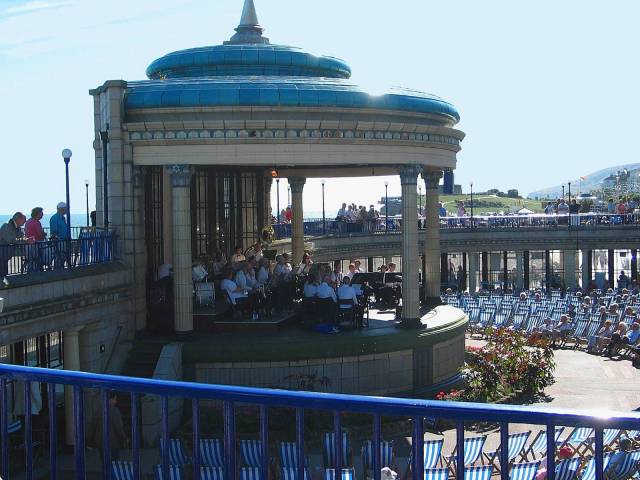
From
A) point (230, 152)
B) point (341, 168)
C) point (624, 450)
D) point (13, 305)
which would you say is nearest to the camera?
point (624, 450)

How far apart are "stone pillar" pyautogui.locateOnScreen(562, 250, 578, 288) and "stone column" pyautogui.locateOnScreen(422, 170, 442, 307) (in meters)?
22.5

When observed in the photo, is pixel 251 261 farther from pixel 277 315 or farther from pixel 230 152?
pixel 230 152

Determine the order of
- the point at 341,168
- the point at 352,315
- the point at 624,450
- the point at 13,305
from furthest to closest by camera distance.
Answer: the point at 341,168 < the point at 352,315 < the point at 13,305 < the point at 624,450

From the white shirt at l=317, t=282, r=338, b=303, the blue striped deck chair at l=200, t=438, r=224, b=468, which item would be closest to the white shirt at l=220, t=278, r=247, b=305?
the white shirt at l=317, t=282, r=338, b=303

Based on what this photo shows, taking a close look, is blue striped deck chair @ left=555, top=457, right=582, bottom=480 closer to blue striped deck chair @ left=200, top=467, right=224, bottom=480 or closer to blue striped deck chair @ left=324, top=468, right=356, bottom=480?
blue striped deck chair @ left=324, top=468, right=356, bottom=480

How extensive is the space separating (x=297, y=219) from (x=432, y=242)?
5809 mm

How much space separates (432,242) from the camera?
27359mm

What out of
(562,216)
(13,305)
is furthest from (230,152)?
(562,216)

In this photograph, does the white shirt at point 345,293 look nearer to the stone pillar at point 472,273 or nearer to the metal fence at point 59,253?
the metal fence at point 59,253

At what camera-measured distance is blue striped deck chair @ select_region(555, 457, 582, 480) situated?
1102 centimetres

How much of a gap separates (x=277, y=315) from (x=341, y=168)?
973 centimetres

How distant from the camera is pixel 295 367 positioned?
19906mm

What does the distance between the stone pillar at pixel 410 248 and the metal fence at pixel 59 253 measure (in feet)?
23.4

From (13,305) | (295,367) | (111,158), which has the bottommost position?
(295,367)
